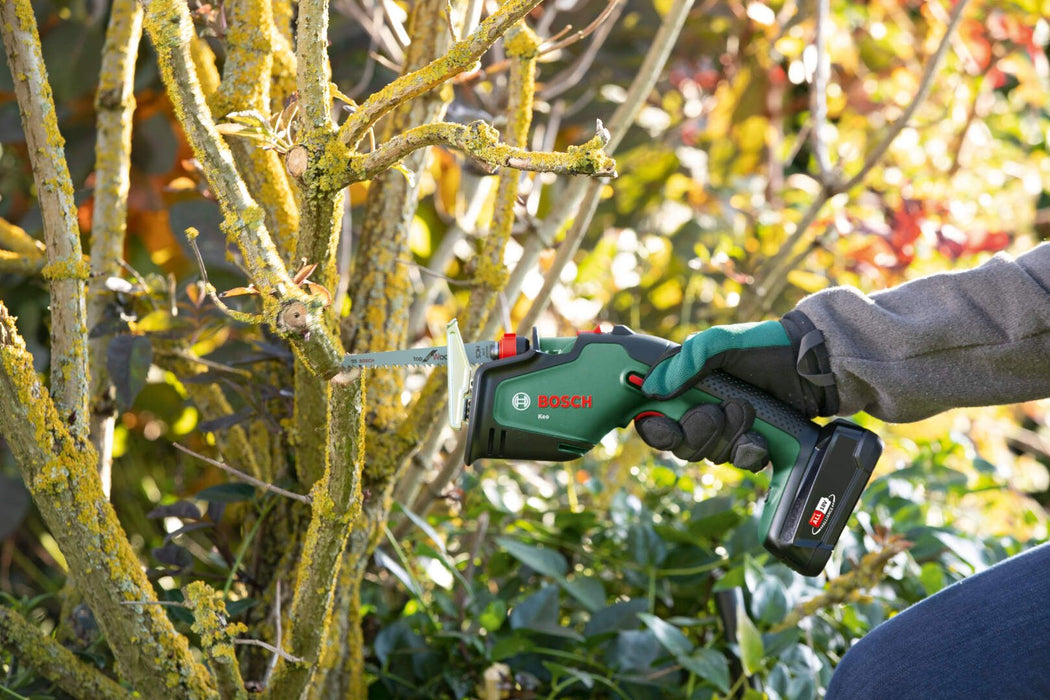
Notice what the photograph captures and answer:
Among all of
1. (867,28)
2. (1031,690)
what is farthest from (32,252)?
(867,28)

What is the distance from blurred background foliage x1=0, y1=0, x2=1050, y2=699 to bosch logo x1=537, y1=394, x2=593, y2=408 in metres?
0.33

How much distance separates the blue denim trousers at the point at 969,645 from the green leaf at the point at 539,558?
47 cm

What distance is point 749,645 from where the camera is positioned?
4.22ft

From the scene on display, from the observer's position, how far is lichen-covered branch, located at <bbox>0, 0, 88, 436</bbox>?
3.28ft

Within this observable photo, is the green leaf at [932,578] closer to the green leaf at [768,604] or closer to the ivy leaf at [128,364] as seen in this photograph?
the green leaf at [768,604]

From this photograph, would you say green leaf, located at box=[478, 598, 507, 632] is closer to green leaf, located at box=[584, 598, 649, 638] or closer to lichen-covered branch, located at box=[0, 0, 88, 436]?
green leaf, located at box=[584, 598, 649, 638]

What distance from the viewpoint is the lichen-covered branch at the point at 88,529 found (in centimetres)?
97

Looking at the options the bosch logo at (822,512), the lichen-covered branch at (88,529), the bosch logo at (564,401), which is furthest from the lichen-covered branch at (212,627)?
the bosch logo at (822,512)

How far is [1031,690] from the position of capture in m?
1.03

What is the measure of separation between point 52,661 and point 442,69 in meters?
0.77

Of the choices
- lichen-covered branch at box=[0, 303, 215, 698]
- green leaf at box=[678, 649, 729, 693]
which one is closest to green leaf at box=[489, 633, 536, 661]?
green leaf at box=[678, 649, 729, 693]

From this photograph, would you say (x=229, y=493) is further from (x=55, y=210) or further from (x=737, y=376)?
(x=737, y=376)

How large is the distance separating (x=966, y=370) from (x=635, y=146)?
4.39 ft

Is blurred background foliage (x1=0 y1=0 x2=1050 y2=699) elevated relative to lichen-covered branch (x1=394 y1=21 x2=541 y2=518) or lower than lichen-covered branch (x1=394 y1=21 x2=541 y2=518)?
lower
